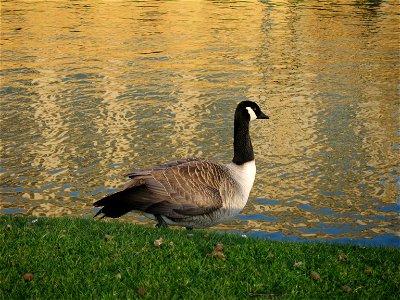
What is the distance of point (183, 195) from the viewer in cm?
1264

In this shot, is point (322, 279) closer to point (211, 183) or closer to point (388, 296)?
point (388, 296)

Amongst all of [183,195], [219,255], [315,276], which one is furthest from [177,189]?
[315,276]

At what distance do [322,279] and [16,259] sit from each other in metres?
4.54


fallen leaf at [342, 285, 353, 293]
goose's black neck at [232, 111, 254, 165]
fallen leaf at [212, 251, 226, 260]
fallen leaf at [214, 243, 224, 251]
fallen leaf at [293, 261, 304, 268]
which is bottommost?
fallen leaf at [293, 261, 304, 268]

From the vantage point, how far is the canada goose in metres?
12.4

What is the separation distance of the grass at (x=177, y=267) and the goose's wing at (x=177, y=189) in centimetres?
62

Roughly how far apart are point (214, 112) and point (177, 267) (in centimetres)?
1838

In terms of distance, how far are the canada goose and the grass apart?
1.90 feet

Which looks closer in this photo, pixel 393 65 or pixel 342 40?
pixel 393 65

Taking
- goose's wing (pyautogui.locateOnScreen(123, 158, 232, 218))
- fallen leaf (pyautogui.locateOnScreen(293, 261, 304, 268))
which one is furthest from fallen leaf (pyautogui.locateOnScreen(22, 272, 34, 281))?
fallen leaf (pyautogui.locateOnScreen(293, 261, 304, 268))

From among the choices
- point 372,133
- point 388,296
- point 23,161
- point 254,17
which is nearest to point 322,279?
point 388,296

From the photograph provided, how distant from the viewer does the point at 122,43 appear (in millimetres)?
45156

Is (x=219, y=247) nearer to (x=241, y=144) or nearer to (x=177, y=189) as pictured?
(x=177, y=189)

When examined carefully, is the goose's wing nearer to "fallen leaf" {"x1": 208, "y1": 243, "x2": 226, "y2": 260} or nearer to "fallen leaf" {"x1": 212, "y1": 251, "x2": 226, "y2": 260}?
"fallen leaf" {"x1": 208, "y1": 243, "x2": 226, "y2": 260}
